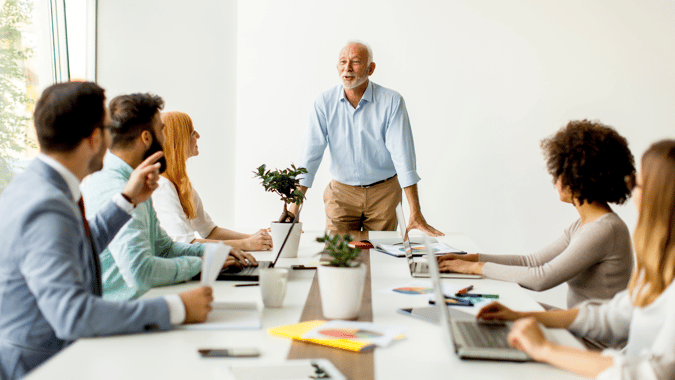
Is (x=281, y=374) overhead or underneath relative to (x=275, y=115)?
underneath

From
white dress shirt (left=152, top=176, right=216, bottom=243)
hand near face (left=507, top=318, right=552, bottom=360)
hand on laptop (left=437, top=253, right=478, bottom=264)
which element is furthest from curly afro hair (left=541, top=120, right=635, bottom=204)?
white dress shirt (left=152, top=176, right=216, bottom=243)

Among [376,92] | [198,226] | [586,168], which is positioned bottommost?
[198,226]

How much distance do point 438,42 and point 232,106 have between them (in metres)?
1.87

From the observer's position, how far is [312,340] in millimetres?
1223

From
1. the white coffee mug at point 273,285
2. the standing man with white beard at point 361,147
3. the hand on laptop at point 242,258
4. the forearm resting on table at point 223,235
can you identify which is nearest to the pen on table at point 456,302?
the white coffee mug at point 273,285

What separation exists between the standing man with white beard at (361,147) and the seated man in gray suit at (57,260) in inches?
87.6

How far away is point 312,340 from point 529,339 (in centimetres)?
Result: 44

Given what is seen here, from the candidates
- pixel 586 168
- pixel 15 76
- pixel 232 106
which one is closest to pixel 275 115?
pixel 232 106

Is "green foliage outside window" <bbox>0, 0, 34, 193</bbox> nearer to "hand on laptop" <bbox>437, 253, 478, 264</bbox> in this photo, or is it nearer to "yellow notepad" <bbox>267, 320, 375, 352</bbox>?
"hand on laptop" <bbox>437, 253, 478, 264</bbox>

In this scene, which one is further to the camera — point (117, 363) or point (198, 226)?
point (198, 226)

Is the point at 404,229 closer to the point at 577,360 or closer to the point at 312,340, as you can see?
the point at 312,340

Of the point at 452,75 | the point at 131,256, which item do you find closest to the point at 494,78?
the point at 452,75

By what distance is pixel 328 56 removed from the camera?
5.04 meters

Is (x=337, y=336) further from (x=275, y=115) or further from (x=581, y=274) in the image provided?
(x=275, y=115)
